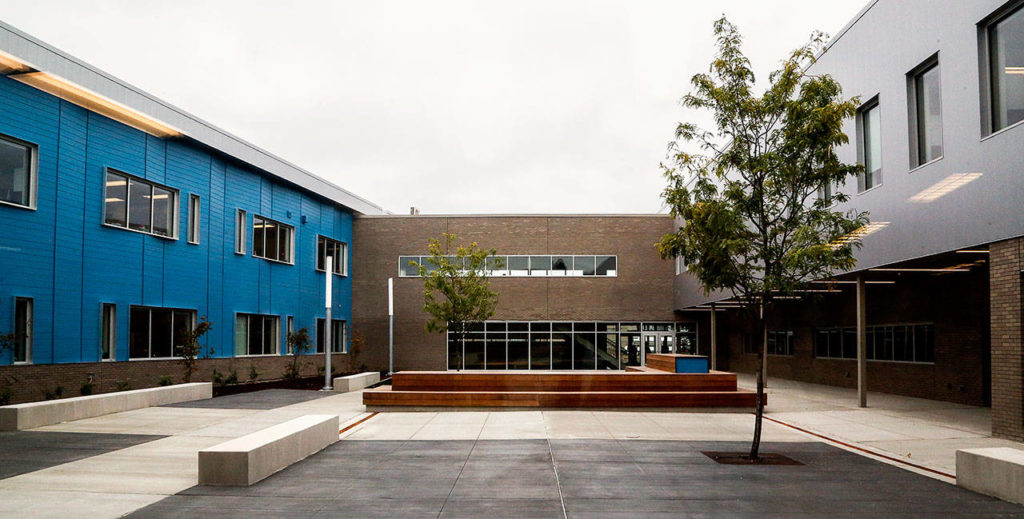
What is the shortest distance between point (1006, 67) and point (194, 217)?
22.5 meters

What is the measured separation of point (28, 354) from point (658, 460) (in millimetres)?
15274

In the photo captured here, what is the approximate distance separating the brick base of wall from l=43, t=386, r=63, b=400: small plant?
2cm

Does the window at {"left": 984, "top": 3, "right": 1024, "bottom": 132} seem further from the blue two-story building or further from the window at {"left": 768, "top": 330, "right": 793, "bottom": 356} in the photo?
the blue two-story building

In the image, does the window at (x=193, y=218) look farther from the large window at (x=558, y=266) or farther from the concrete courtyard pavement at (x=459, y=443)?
the large window at (x=558, y=266)

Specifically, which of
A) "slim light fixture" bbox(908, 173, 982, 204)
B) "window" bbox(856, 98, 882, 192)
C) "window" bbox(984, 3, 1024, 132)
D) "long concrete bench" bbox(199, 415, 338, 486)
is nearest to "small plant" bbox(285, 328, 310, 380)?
"long concrete bench" bbox(199, 415, 338, 486)

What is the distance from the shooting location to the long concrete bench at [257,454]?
8.99m

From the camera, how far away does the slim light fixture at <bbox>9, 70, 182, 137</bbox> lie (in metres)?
18.4

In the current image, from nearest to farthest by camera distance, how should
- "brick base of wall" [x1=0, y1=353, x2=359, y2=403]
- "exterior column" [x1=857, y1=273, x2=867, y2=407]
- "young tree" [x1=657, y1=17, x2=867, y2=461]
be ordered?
"young tree" [x1=657, y1=17, x2=867, y2=461] < "brick base of wall" [x1=0, y1=353, x2=359, y2=403] < "exterior column" [x1=857, y1=273, x2=867, y2=407]

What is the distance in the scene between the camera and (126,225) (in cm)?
2189

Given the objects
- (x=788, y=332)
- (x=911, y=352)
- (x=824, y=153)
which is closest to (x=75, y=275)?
(x=824, y=153)

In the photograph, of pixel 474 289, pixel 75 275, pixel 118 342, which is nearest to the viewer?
pixel 75 275

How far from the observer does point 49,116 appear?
19.1 m

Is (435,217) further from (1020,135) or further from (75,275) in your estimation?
(1020,135)

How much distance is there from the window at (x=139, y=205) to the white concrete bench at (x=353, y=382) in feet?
22.8
